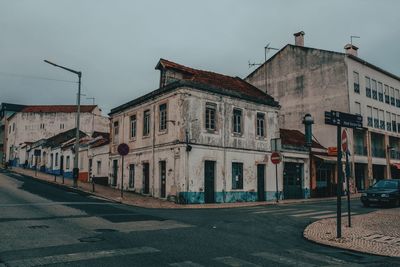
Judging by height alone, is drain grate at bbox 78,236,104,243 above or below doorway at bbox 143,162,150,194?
below

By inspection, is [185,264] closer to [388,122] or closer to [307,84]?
[307,84]

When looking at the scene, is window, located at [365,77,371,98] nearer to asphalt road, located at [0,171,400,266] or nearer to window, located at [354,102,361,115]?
window, located at [354,102,361,115]

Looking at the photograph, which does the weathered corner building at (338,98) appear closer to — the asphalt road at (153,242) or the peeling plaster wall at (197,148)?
the peeling plaster wall at (197,148)

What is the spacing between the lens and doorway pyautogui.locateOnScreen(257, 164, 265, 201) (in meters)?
25.1

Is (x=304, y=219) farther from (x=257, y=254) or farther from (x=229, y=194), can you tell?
(x=229, y=194)

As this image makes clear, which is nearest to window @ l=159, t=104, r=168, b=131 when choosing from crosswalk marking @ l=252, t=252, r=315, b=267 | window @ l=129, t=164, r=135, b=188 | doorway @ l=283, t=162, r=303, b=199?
window @ l=129, t=164, r=135, b=188

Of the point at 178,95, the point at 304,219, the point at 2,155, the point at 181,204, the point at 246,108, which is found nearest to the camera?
the point at 304,219

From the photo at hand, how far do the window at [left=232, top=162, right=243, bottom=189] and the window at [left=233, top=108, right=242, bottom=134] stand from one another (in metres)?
2.12

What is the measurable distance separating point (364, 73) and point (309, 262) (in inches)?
1293

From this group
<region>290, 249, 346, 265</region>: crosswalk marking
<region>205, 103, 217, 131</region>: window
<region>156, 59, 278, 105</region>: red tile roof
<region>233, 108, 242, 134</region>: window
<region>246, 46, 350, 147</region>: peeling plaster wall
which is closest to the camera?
<region>290, 249, 346, 265</region>: crosswalk marking

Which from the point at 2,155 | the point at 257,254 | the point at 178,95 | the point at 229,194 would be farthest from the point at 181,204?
the point at 2,155

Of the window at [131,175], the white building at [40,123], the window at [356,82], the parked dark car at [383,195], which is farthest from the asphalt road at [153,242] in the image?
the white building at [40,123]

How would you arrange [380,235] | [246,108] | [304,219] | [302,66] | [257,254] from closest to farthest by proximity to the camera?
1. [257,254]
2. [380,235]
3. [304,219]
4. [246,108]
5. [302,66]

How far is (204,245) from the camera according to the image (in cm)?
822
